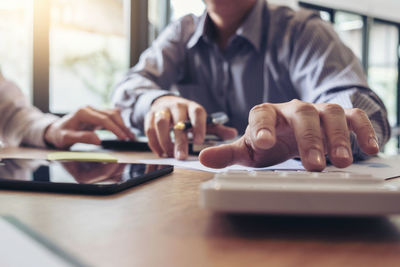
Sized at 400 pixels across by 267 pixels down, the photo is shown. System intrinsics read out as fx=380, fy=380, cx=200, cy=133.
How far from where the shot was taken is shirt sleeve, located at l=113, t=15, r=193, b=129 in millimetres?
1135

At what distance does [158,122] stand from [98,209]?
43cm

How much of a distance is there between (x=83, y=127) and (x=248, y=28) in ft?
2.05

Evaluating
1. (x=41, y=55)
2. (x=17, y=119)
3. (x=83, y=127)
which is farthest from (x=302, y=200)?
(x=41, y=55)

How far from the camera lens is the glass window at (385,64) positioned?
5391 millimetres

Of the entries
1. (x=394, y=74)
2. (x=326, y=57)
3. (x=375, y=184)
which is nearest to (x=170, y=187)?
(x=375, y=184)

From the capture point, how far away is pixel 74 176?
0.40 metres

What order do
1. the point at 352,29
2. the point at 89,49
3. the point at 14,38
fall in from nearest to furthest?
the point at 14,38 < the point at 89,49 < the point at 352,29

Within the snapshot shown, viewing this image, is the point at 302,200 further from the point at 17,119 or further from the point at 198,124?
the point at 17,119

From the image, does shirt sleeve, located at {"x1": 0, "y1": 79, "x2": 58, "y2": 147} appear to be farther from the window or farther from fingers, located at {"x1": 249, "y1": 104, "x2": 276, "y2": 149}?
the window

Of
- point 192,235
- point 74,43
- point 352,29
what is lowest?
point 192,235

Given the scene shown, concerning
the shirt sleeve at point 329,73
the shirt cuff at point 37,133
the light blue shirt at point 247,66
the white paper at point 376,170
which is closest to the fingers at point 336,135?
the white paper at point 376,170

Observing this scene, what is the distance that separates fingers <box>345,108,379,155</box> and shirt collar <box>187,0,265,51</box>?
81 centimetres

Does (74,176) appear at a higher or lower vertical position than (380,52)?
lower

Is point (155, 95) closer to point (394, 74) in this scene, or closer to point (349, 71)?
point (349, 71)
